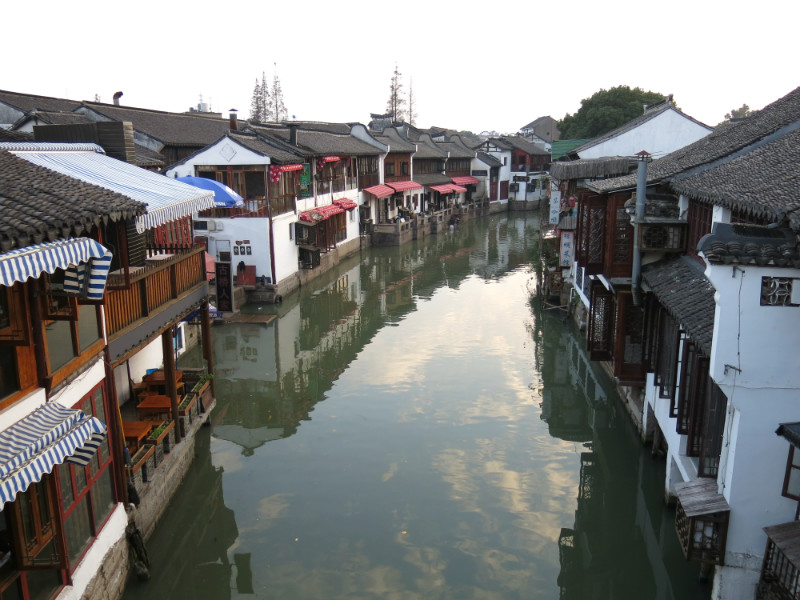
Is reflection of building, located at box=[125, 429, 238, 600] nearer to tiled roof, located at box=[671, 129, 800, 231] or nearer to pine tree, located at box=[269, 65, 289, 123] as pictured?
tiled roof, located at box=[671, 129, 800, 231]

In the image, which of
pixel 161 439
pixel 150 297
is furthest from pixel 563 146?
pixel 161 439

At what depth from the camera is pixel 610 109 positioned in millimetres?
55094

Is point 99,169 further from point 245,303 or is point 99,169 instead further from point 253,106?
point 253,106

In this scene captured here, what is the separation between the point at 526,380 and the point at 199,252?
9791 mm

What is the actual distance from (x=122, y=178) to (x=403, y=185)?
38676 mm

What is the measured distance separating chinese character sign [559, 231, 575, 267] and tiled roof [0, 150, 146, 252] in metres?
17.5

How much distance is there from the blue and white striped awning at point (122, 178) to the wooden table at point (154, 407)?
362 centimetres

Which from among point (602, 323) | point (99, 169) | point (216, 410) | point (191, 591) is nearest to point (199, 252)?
point (99, 169)

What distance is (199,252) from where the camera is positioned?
13312 mm

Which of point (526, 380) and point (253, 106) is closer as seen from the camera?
point (526, 380)

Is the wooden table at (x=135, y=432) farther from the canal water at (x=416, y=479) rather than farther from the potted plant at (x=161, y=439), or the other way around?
the canal water at (x=416, y=479)

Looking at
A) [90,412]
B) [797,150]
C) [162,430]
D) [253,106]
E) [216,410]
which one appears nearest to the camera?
[90,412]

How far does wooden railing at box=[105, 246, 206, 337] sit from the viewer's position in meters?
9.64

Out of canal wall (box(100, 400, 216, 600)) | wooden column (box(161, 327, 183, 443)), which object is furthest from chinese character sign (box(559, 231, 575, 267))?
wooden column (box(161, 327, 183, 443))
